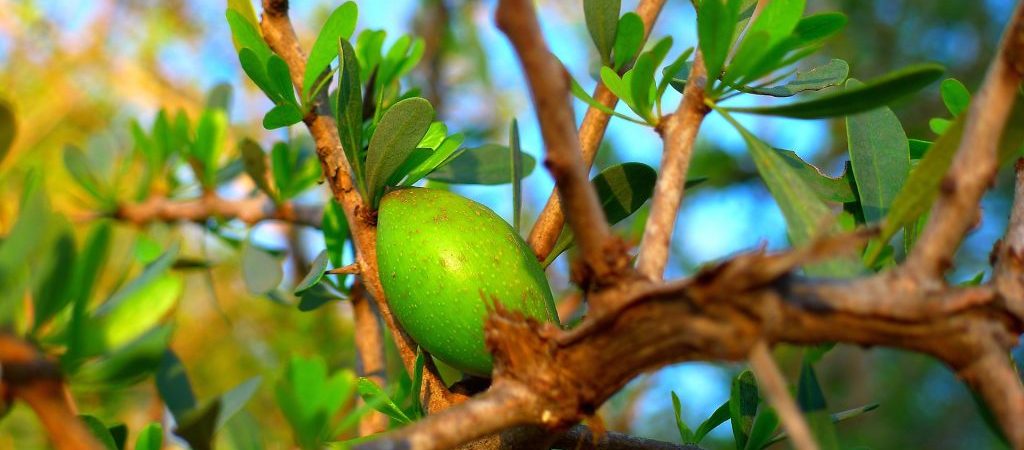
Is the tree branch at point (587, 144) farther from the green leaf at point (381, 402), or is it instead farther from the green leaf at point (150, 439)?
the green leaf at point (150, 439)

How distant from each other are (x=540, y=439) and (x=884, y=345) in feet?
0.63

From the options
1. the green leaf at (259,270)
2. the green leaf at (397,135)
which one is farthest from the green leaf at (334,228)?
the green leaf at (397,135)

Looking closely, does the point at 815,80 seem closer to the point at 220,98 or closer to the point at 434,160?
the point at 434,160

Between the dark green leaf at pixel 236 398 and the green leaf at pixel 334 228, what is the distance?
30 centimetres

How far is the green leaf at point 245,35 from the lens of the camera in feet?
2.03

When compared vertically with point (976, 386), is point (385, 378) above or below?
below

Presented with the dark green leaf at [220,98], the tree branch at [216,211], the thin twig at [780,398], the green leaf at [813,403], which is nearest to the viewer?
the thin twig at [780,398]

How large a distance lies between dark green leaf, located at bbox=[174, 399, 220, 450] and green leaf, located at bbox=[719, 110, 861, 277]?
271mm

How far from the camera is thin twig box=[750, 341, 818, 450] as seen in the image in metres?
0.32

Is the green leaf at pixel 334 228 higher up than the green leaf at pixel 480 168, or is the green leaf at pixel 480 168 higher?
the green leaf at pixel 480 168

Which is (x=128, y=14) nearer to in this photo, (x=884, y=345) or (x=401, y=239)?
(x=401, y=239)

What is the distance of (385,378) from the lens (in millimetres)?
784

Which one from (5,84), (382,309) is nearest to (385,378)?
(382,309)

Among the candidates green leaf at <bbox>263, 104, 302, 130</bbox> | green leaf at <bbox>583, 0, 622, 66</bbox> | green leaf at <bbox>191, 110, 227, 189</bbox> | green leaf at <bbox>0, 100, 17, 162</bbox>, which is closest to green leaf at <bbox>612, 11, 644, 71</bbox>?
green leaf at <bbox>583, 0, 622, 66</bbox>
